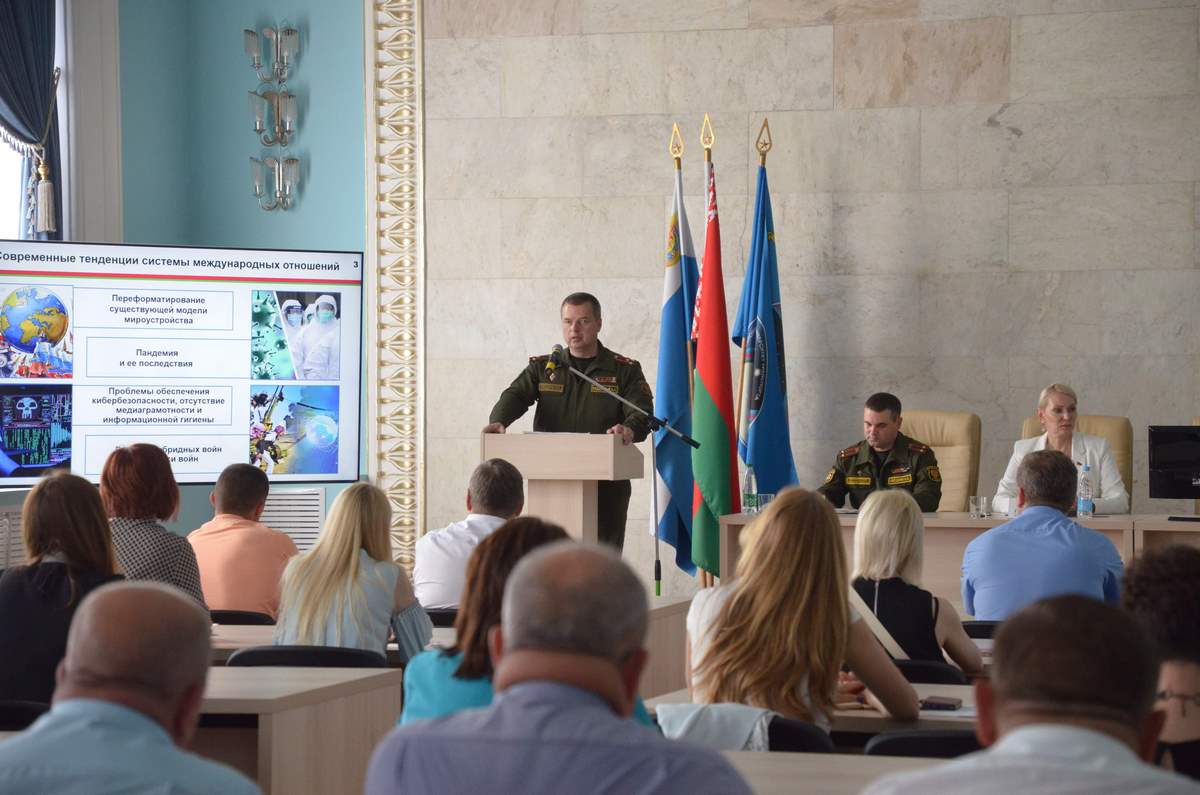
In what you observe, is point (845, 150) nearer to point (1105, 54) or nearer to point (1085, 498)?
point (1105, 54)

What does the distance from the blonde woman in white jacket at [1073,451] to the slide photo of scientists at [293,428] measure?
3627 millimetres

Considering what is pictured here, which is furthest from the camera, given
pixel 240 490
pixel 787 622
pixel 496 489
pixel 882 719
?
pixel 240 490

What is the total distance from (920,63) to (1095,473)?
2.63 metres

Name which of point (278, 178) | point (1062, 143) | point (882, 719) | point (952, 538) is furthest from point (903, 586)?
point (278, 178)

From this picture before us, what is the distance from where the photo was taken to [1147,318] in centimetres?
748

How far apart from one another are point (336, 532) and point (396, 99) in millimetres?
4914

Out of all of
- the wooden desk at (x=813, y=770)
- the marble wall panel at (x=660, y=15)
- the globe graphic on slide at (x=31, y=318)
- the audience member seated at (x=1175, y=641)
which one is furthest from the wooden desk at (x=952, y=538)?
the globe graphic on slide at (x=31, y=318)

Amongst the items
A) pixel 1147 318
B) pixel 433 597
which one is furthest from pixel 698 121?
pixel 433 597

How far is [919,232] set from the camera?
773 cm

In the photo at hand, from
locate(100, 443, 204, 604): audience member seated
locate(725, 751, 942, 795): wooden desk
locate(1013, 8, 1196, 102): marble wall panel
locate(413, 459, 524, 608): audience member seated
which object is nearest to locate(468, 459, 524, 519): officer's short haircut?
locate(413, 459, 524, 608): audience member seated

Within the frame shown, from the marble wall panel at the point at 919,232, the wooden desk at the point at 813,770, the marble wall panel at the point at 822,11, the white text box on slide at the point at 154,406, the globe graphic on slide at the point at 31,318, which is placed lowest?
the wooden desk at the point at 813,770

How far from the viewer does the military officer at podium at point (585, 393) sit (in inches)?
241

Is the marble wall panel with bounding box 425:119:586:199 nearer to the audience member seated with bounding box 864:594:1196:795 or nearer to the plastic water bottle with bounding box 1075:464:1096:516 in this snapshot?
the plastic water bottle with bounding box 1075:464:1096:516

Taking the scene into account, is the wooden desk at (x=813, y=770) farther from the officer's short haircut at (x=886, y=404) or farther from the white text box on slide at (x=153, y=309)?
the white text box on slide at (x=153, y=309)
